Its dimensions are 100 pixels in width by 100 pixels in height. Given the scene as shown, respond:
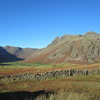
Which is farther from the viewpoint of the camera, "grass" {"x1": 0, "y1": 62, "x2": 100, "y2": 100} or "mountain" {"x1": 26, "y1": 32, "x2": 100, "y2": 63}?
"mountain" {"x1": 26, "y1": 32, "x2": 100, "y2": 63}

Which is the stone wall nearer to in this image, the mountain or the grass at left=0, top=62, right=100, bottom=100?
the grass at left=0, top=62, right=100, bottom=100

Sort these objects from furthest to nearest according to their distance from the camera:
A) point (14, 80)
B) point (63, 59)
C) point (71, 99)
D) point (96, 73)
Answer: point (63, 59), point (96, 73), point (14, 80), point (71, 99)

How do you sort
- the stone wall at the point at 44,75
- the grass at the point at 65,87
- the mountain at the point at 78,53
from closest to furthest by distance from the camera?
1. the grass at the point at 65,87
2. the stone wall at the point at 44,75
3. the mountain at the point at 78,53

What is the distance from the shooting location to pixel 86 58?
154875 mm

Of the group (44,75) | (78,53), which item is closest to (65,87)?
(44,75)

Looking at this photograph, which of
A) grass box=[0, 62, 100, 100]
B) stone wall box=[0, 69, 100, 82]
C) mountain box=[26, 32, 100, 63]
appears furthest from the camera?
mountain box=[26, 32, 100, 63]

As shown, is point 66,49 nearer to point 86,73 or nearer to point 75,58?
point 75,58

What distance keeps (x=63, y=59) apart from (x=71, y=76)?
122527 millimetres

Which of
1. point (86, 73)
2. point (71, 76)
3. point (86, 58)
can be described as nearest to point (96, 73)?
point (86, 73)

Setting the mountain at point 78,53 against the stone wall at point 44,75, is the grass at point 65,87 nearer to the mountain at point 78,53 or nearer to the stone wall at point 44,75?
the stone wall at point 44,75

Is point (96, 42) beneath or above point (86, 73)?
above

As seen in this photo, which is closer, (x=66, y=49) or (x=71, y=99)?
(x=71, y=99)

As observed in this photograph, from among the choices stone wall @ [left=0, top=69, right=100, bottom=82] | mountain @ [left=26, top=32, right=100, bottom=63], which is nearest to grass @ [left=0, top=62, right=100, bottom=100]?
stone wall @ [left=0, top=69, right=100, bottom=82]

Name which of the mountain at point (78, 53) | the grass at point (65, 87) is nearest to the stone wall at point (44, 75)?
the grass at point (65, 87)
